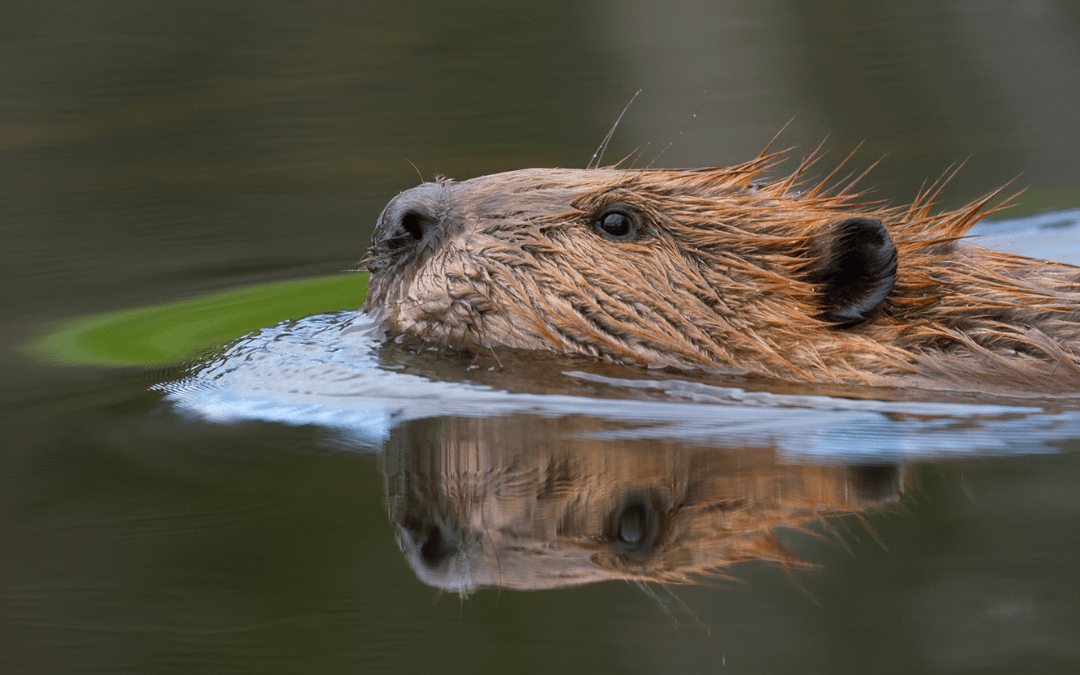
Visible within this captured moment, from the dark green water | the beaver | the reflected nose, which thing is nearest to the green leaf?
the dark green water

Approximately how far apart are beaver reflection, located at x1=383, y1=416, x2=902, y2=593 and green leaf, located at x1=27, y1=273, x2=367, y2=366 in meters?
1.69

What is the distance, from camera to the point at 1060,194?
23.7 ft

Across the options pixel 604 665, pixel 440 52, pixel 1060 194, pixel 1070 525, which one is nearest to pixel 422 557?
pixel 604 665

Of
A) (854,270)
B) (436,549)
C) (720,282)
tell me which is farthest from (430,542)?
(854,270)

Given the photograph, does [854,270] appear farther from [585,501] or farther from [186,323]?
[186,323]

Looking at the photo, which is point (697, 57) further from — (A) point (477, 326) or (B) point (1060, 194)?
(A) point (477, 326)

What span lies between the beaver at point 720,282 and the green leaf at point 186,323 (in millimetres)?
1164

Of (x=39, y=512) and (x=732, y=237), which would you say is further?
(x=732, y=237)

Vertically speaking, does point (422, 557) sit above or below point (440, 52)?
below

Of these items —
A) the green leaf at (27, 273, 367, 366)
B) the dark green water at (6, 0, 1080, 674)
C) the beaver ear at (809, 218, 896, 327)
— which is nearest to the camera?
the dark green water at (6, 0, 1080, 674)

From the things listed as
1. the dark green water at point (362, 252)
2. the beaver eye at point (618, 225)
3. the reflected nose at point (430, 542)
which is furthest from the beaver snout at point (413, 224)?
the reflected nose at point (430, 542)

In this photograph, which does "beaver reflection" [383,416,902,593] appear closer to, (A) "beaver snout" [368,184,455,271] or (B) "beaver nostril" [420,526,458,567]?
(B) "beaver nostril" [420,526,458,567]

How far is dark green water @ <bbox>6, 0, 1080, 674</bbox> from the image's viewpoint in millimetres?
2287

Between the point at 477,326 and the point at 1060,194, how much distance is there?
4.60 meters
